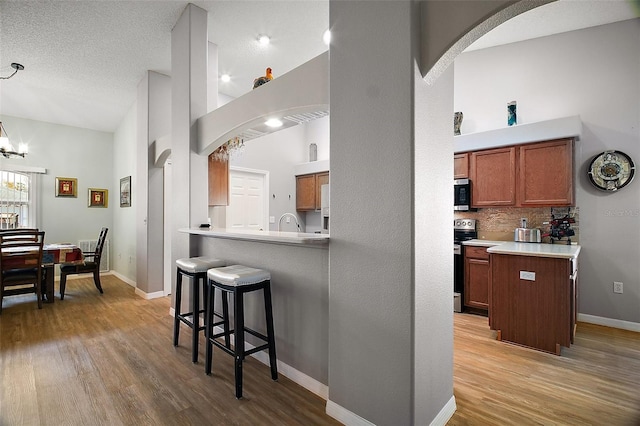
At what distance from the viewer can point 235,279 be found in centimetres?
217

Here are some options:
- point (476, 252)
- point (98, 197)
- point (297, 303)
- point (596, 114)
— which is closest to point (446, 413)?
point (297, 303)

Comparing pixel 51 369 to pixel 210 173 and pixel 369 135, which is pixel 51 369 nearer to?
pixel 210 173

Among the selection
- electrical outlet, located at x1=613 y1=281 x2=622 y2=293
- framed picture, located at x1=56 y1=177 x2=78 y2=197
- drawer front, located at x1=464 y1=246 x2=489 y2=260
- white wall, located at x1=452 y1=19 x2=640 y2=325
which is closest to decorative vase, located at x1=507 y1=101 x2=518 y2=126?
white wall, located at x1=452 y1=19 x2=640 y2=325

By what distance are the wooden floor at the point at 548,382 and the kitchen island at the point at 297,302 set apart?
94 cm

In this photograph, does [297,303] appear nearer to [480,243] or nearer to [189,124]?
[189,124]

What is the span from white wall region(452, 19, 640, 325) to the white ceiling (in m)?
0.27

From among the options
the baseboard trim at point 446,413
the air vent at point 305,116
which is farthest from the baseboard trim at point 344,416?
the air vent at point 305,116

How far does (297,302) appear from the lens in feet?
7.56

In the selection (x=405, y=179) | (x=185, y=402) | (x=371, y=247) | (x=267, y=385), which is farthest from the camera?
(x=267, y=385)

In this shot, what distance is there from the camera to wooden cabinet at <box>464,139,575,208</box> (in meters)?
3.62

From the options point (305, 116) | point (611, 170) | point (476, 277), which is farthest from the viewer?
point (476, 277)

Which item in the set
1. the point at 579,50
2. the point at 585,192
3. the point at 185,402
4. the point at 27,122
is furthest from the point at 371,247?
the point at 27,122

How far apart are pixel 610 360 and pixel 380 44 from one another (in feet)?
10.6

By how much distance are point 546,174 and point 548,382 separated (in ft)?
7.93
